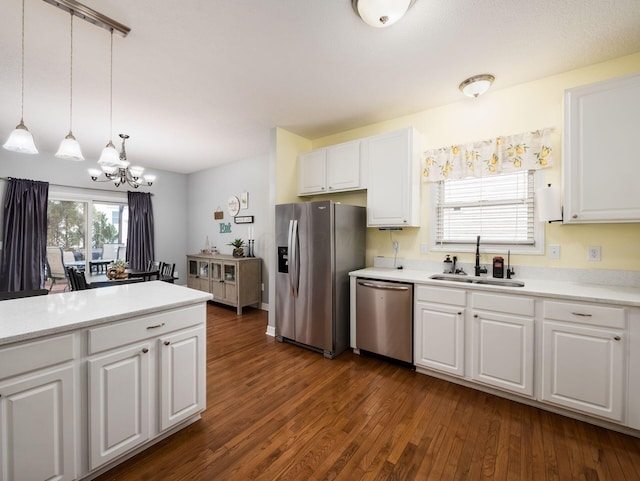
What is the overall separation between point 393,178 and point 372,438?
2.32 meters

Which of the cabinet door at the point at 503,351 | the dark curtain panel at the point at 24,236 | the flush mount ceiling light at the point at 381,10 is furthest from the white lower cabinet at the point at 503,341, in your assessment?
the dark curtain panel at the point at 24,236

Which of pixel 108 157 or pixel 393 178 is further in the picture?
pixel 393 178

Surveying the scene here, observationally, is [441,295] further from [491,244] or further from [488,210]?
[488,210]

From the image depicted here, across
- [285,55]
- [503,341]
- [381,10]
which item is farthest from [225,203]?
[503,341]

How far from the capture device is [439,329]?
2.48 meters

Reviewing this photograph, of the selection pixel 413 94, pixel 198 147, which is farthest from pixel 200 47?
pixel 198 147

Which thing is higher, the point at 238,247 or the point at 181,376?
the point at 238,247

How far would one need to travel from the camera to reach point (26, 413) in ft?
4.06

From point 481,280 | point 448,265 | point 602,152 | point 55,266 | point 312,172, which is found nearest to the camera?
point 602,152

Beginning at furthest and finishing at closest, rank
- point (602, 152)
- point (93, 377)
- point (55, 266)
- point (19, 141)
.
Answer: point (55, 266) < point (602, 152) < point (19, 141) < point (93, 377)

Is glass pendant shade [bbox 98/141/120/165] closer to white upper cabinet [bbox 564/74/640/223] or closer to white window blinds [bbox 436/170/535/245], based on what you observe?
white window blinds [bbox 436/170/535/245]

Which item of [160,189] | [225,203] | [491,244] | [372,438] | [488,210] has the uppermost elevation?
[160,189]

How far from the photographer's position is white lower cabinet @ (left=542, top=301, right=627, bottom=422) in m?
1.81

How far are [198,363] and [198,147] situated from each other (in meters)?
3.65
